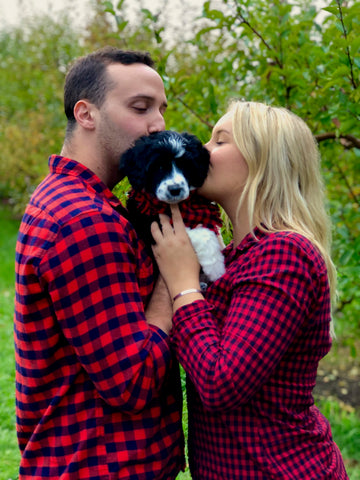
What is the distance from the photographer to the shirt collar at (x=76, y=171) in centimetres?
179

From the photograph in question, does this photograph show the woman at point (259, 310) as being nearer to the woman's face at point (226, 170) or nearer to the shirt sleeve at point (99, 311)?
the woman's face at point (226, 170)

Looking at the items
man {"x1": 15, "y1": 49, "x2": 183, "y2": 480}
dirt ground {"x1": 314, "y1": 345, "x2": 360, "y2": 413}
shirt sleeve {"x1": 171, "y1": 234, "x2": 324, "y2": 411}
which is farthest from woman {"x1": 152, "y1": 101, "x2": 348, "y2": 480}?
dirt ground {"x1": 314, "y1": 345, "x2": 360, "y2": 413}

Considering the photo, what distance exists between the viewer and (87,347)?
1539mm

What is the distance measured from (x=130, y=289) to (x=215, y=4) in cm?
280

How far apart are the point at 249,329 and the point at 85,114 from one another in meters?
1.04

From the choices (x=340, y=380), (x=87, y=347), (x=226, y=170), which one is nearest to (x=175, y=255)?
(x=226, y=170)

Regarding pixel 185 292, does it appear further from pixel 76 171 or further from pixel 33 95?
pixel 33 95

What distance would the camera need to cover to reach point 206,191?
2037 millimetres

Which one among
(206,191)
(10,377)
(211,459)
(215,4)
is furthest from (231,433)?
(10,377)

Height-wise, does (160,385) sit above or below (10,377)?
above

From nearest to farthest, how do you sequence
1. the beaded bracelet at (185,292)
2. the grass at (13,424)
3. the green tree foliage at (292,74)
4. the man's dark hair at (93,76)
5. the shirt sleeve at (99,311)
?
the shirt sleeve at (99,311) → the beaded bracelet at (185,292) → the man's dark hair at (93,76) → the green tree foliage at (292,74) → the grass at (13,424)

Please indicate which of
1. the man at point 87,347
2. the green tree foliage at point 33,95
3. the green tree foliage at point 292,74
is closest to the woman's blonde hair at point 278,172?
the man at point 87,347

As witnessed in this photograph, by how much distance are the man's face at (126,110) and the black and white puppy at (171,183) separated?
5cm

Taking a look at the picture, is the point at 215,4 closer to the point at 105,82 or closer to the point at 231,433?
the point at 105,82
